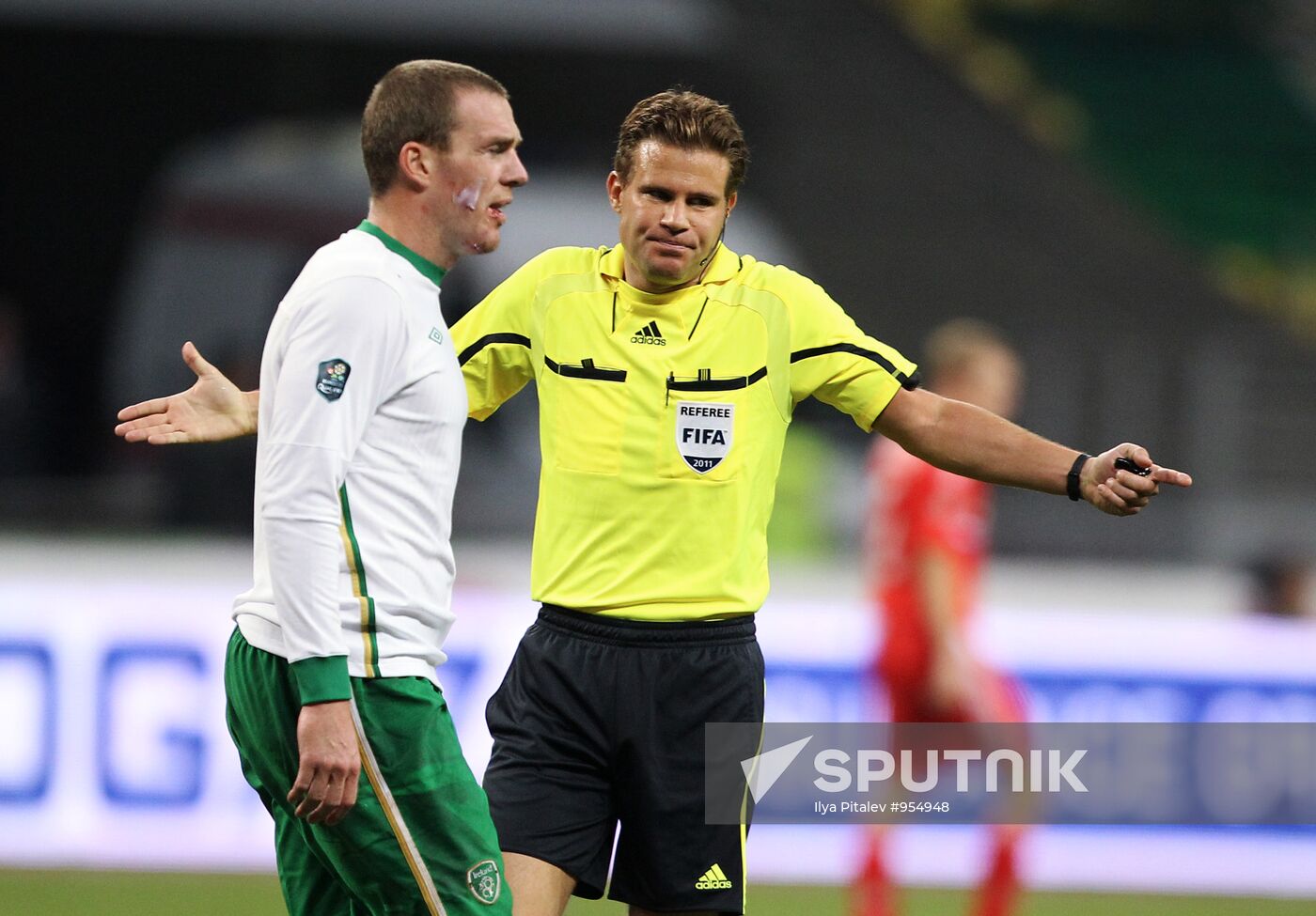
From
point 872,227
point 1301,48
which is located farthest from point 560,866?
point 1301,48

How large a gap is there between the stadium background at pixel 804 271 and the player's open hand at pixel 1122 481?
142 inches

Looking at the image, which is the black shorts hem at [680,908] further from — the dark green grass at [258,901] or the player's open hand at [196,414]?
the dark green grass at [258,901]

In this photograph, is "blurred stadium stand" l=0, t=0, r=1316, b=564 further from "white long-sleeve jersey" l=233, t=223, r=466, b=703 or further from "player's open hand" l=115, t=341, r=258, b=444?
"white long-sleeve jersey" l=233, t=223, r=466, b=703

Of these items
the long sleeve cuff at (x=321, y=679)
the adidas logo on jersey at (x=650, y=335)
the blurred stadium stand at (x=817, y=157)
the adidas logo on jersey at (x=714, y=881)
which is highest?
the blurred stadium stand at (x=817, y=157)

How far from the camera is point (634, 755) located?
11.7ft

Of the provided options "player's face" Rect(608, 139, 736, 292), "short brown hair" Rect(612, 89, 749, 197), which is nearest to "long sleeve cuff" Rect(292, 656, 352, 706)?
"player's face" Rect(608, 139, 736, 292)

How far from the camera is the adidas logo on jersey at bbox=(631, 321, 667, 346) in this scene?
11.9 feet

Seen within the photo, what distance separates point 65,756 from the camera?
22.0 ft

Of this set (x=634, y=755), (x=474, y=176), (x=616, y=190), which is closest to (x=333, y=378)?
(x=474, y=176)

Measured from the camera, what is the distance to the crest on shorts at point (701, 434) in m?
3.59

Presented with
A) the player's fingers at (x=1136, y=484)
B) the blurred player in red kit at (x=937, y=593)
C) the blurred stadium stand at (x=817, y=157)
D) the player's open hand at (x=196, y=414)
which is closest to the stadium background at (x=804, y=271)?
the blurred stadium stand at (x=817, y=157)

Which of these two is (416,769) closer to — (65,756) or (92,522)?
(65,756)

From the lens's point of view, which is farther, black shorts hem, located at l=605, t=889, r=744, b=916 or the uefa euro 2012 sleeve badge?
black shorts hem, located at l=605, t=889, r=744, b=916

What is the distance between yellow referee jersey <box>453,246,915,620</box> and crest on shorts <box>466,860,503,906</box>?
647mm
